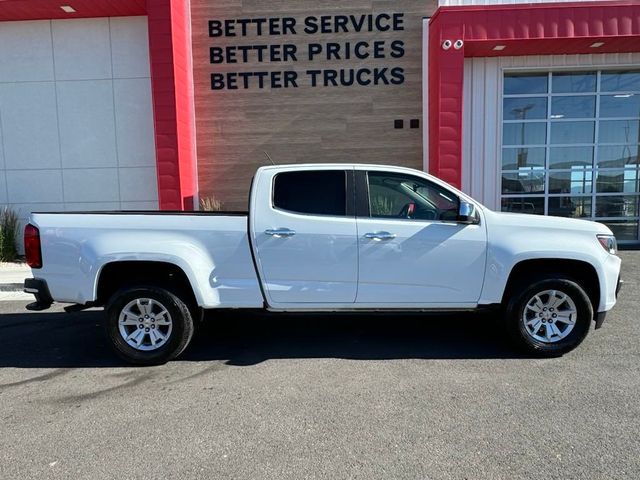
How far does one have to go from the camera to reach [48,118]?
38.4 ft

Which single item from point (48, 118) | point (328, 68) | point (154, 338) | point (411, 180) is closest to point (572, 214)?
point (328, 68)

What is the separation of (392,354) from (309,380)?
104 cm

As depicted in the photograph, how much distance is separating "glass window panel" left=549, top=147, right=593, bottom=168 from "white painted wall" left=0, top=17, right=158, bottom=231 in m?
9.79

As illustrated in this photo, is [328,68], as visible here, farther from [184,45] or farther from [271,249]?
[271,249]

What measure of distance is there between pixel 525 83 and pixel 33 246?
1129 cm

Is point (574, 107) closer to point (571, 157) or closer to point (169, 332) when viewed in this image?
point (571, 157)

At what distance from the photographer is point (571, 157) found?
12.2 metres

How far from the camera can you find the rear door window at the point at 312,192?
15.8 ft

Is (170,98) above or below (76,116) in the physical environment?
above

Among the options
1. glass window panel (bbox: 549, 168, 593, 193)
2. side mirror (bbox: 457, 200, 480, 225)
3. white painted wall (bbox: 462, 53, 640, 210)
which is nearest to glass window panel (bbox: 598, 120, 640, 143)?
glass window panel (bbox: 549, 168, 593, 193)

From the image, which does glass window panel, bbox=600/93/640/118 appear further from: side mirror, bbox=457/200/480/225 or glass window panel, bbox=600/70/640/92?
side mirror, bbox=457/200/480/225

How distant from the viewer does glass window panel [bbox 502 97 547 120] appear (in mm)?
A: 11945

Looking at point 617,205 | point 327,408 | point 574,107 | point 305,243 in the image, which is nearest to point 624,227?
point 617,205

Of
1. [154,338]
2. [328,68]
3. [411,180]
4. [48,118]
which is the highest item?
[328,68]
